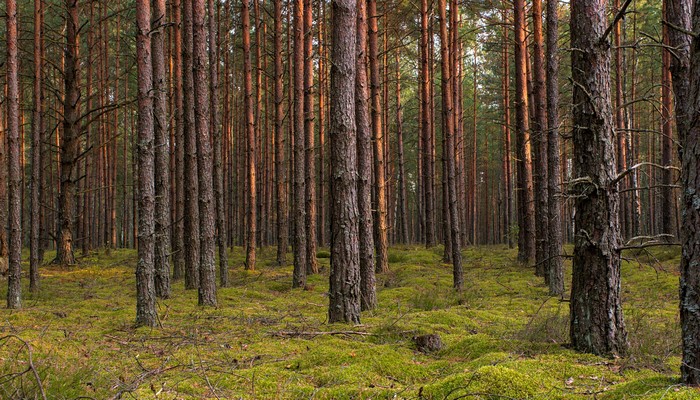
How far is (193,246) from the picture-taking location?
1240 cm

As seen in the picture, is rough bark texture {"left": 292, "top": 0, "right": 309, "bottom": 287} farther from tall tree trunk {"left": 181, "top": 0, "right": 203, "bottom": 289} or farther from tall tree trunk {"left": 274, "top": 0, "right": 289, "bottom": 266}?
tall tree trunk {"left": 181, "top": 0, "right": 203, "bottom": 289}

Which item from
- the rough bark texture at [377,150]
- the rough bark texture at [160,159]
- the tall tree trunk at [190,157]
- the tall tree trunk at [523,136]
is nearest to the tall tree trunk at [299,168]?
the rough bark texture at [377,150]

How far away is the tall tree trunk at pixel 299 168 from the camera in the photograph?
13.0 meters

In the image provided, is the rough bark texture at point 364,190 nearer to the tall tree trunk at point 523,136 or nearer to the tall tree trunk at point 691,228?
the tall tree trunk at point 523,136

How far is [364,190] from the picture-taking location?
1048cm

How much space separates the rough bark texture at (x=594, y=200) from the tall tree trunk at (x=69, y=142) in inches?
623

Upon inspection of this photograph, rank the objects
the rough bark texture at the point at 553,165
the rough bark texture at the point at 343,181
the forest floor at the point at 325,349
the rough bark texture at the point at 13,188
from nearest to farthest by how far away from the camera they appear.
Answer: the forest floor at the point at 325,349 → the rough bark texture at the point at 343,181 → the rough bark texture at the point at 13,188 → the rough bark texture at the point at 553,165

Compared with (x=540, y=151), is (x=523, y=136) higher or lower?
higher

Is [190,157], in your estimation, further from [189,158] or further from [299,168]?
[299,168]

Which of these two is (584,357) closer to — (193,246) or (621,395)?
(621,395)

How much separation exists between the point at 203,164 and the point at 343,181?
12.2 ft

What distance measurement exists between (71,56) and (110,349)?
13.3 m

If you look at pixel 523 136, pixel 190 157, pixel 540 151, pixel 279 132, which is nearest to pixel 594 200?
pixel 540 151

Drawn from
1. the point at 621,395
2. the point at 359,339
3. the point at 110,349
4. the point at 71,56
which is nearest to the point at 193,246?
the point at 110,349
